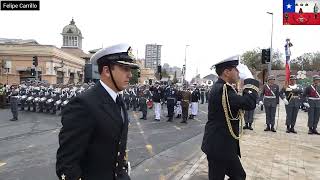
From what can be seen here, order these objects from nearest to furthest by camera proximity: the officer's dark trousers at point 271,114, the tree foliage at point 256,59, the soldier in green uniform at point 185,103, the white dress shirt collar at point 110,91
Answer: the white dress shirt collar at point 110,91, the officer's dark trousers at point 271,114, the soldier in green uniform at point 185,103, the tree foliage at point 256,59

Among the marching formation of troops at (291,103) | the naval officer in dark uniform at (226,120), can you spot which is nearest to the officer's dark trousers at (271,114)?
the marching formation of troops at (291,103)

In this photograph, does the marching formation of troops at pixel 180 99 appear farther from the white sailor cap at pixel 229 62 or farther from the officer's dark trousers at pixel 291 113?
the white sailor cap at pixel 229 62

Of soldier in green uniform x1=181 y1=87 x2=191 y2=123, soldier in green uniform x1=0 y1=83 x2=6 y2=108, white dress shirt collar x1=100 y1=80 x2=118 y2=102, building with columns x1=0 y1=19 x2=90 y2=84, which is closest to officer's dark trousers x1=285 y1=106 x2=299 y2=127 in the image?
soldier in green uniform x1=181 y1=87 x2=191 y2=123

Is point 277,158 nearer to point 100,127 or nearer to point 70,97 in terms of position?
point 100,127

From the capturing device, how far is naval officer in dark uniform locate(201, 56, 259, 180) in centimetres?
460

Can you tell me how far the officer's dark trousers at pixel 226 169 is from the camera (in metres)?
4.60

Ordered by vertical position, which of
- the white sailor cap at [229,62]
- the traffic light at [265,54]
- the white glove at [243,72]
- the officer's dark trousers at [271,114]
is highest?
the traffic light at [265,54]

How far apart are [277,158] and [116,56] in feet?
23.8

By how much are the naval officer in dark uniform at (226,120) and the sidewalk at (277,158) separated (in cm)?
295

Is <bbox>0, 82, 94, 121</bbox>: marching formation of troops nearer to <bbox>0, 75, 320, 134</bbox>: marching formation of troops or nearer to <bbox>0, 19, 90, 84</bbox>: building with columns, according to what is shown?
<bbox>0, 75, 320, 134</bbox>: marching formation of troops

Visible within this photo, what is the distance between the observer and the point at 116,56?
10.1 feet

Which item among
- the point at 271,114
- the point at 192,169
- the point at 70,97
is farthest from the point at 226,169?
the point at 70,97

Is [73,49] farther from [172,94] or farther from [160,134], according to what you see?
[160,134]

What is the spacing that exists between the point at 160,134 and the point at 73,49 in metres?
86.3
